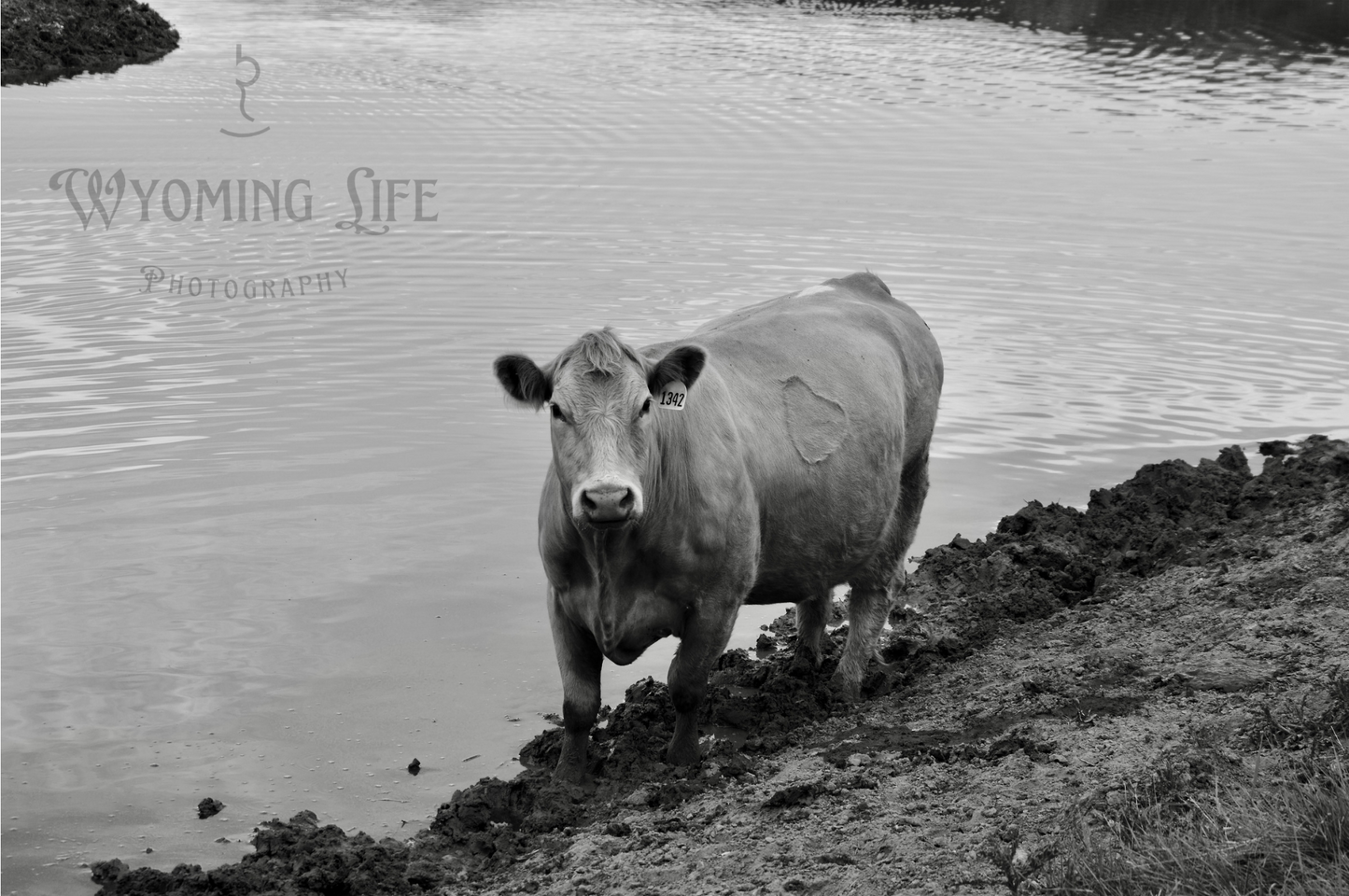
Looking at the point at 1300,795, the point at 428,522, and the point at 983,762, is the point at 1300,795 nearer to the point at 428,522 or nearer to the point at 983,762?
the point at 983,762

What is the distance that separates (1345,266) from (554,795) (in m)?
15.0

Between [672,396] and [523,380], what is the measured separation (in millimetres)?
651

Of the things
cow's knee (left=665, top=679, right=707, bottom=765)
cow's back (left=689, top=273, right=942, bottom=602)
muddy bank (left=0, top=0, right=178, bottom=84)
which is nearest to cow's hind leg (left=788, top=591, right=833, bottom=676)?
cow's back (left=689, top=273, right=942, bottom=602)

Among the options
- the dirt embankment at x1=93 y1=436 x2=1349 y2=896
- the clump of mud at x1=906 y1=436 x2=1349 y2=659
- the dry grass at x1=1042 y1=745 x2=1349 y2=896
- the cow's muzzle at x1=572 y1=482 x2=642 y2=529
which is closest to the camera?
the dry grass at x1=1042 y1=745 x2=1349 y2=896

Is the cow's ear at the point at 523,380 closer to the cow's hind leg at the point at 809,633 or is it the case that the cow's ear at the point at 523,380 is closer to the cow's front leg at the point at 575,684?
the cow's front leg at the point at 575,684

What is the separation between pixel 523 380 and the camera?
6152 millimetres

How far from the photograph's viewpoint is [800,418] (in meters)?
7.28

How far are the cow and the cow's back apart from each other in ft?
0.03

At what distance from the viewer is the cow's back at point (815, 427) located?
7.07 meters

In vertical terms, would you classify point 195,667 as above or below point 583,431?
below

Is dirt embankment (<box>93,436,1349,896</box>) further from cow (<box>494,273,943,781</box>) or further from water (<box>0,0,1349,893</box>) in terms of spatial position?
water (<box>0,0,1349,893</box>)

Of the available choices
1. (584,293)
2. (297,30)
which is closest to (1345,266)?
(584,293)

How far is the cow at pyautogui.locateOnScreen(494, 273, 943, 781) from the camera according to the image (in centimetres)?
600

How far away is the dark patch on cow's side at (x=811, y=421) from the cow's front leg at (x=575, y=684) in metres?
1.48
